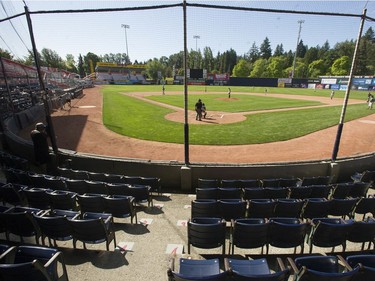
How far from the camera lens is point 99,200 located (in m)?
6.07

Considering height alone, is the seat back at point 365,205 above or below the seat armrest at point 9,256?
below

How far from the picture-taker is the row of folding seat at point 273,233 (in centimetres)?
484

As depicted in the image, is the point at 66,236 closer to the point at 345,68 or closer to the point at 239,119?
the point at 239,119

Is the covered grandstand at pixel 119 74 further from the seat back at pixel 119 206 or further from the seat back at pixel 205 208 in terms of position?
the seat back at pixel 205 208

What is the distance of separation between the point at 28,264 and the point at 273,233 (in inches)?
176


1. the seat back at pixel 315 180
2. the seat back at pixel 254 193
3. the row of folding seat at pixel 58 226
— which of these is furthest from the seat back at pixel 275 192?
the row of folding seat at pixel 58 226

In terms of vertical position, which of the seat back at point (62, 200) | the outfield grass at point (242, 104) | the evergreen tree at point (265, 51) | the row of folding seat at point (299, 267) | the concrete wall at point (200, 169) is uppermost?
the evergreen tree at point (265, 51)

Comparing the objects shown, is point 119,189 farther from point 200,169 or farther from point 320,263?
point 320,263

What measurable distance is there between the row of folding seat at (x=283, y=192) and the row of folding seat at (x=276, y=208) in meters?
0.85

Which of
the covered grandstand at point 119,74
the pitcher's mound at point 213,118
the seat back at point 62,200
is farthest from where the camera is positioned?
the covered grandstand at point 119,74

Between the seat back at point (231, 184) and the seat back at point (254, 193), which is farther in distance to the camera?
the seat back at point (231, 184)

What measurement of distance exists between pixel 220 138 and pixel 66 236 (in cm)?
1219

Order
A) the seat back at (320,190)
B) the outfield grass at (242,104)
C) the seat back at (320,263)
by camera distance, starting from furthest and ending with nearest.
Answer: the outfield grass at (242,104)
the seat back at (320,190)
the seat back at (320,263)

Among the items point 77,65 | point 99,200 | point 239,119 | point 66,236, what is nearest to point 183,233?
point 99,200
